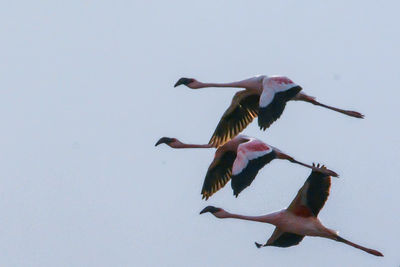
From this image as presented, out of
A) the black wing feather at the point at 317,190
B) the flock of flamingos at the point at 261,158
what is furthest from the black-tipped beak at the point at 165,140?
the black wing feather at the point at 317,190

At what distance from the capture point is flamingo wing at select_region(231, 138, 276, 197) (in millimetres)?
33969

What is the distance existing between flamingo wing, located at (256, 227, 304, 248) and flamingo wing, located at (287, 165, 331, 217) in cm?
72

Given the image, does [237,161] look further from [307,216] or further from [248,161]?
[307,216]

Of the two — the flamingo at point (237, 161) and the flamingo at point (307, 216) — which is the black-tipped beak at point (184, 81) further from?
the flamingo at point (307, 216)

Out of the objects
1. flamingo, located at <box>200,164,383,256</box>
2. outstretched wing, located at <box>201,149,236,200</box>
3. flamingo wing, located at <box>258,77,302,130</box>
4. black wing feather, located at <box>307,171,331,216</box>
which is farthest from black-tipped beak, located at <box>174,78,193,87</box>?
black wing feather, located at <box>307,171,331,216</box>

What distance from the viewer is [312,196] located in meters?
35.9

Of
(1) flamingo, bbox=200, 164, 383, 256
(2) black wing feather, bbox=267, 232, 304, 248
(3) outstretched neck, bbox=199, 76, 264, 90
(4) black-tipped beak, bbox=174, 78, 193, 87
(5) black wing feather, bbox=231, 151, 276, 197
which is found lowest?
(2) black wing feather, bbox=267, 232, 304, 248

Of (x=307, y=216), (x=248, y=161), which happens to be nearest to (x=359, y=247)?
(x=307, y=216)

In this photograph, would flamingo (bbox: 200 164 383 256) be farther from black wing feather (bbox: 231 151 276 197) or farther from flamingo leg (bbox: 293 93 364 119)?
flamingo leg (bbox: 293 93 364 119)

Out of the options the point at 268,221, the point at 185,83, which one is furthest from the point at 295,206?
the point at 185,83

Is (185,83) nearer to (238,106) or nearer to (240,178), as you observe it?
(238,106)

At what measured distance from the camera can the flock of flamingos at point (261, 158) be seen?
114ft

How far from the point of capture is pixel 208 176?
38.2 meters

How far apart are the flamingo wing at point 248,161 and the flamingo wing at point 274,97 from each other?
774 millimetres
